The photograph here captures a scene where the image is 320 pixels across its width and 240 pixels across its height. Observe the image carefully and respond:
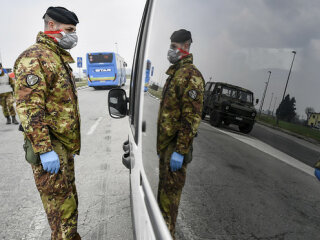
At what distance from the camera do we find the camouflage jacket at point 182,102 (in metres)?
0.77

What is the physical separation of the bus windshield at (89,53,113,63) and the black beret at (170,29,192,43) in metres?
18.1

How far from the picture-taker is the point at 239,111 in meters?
0.76

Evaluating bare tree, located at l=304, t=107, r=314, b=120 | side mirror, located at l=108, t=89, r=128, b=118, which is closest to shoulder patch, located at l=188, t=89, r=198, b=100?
bare tree, located at l=304, t=107, r=314, b=120

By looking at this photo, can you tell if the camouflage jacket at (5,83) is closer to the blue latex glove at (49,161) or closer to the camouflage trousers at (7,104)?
the camouflage trousers at (7,104)

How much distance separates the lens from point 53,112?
65.9 inches

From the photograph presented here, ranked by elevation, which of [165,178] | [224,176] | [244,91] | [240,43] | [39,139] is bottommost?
[39,139]

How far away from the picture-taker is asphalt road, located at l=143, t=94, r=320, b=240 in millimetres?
498

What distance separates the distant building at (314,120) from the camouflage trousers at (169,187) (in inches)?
17.5

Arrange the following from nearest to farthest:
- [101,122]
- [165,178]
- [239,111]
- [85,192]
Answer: [239,111] < [165,178] < [85,192] < [101,122]

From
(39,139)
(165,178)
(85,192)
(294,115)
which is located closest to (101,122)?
(85,192)

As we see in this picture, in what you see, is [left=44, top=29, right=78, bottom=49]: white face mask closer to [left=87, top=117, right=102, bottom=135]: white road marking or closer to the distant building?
the distant building

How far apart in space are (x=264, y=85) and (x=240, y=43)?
151 mm

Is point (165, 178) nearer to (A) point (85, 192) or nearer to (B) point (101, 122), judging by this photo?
(A) point (85, 192)

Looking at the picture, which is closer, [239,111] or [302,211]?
[302,211]
